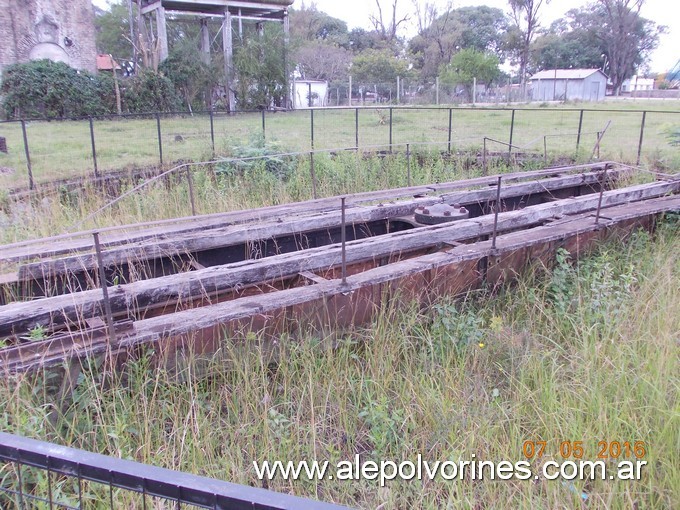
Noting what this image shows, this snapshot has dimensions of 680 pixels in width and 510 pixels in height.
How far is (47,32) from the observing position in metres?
27.1

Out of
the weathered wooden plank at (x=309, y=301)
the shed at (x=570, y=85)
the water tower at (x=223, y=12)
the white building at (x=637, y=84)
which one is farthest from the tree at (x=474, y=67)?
the weathered wooden plank at (x=309, y=301)

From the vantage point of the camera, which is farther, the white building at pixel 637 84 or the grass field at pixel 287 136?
the white building at pixel 637 84

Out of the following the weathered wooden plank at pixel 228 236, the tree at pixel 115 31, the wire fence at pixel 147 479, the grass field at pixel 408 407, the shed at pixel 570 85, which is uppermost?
the tree at pixel 115 31

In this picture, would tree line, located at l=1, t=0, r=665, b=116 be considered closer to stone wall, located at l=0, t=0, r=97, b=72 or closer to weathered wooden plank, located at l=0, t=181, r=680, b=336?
stone wall, located at l=0, t=0, r=97, b=72

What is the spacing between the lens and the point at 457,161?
11922 millimetres

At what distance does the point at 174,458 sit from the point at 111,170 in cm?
927

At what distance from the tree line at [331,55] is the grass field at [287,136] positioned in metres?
1.39

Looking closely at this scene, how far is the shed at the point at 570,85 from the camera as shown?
52.3 m

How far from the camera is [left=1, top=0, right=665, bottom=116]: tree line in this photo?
22938 mm

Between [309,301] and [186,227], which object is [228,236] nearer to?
[186,227]

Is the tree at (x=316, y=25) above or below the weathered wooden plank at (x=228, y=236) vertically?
above

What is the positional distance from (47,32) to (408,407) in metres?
30.0

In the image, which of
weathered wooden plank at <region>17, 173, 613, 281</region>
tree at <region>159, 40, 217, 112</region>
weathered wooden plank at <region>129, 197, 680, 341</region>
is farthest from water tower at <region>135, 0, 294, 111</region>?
weathered wooden plank at <region>129, 197, 680, 341</region>

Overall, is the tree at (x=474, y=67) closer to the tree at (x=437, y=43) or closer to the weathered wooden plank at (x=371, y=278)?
the tree at (x=437, y=43)
